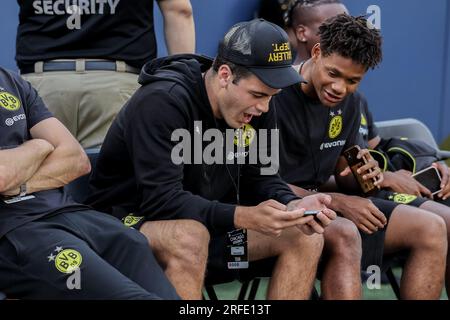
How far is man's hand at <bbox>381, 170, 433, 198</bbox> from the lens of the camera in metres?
4.46

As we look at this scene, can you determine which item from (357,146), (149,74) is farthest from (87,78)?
(357,146)

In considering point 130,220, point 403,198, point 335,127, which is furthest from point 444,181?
point 130,220

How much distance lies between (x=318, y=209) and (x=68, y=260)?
36.3 inches

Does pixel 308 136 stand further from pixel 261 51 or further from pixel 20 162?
pixel 20 162

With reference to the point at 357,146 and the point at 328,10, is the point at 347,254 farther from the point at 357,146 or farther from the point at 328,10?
the point at 328,10

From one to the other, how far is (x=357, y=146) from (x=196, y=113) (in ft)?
2.82

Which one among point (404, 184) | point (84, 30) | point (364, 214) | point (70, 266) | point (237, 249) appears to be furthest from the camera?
point (404, 184)

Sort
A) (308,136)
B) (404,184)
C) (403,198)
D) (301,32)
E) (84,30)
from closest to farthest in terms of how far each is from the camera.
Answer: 1. (308,136)
2. (84,30)
3. (403,198)
4. (404,184)
5. (301,32)

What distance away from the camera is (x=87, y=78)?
423cm

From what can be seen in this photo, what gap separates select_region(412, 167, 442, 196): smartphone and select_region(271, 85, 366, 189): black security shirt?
1.75 ft

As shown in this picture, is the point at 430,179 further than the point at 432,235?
Yes

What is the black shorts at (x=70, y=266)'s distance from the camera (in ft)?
9.99

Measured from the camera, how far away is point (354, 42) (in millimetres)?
4016

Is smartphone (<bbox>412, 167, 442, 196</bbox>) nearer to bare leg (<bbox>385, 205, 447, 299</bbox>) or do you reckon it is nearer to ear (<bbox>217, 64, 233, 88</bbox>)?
bare leg (<bbox>385, 205, 447, 299</bbox>)
